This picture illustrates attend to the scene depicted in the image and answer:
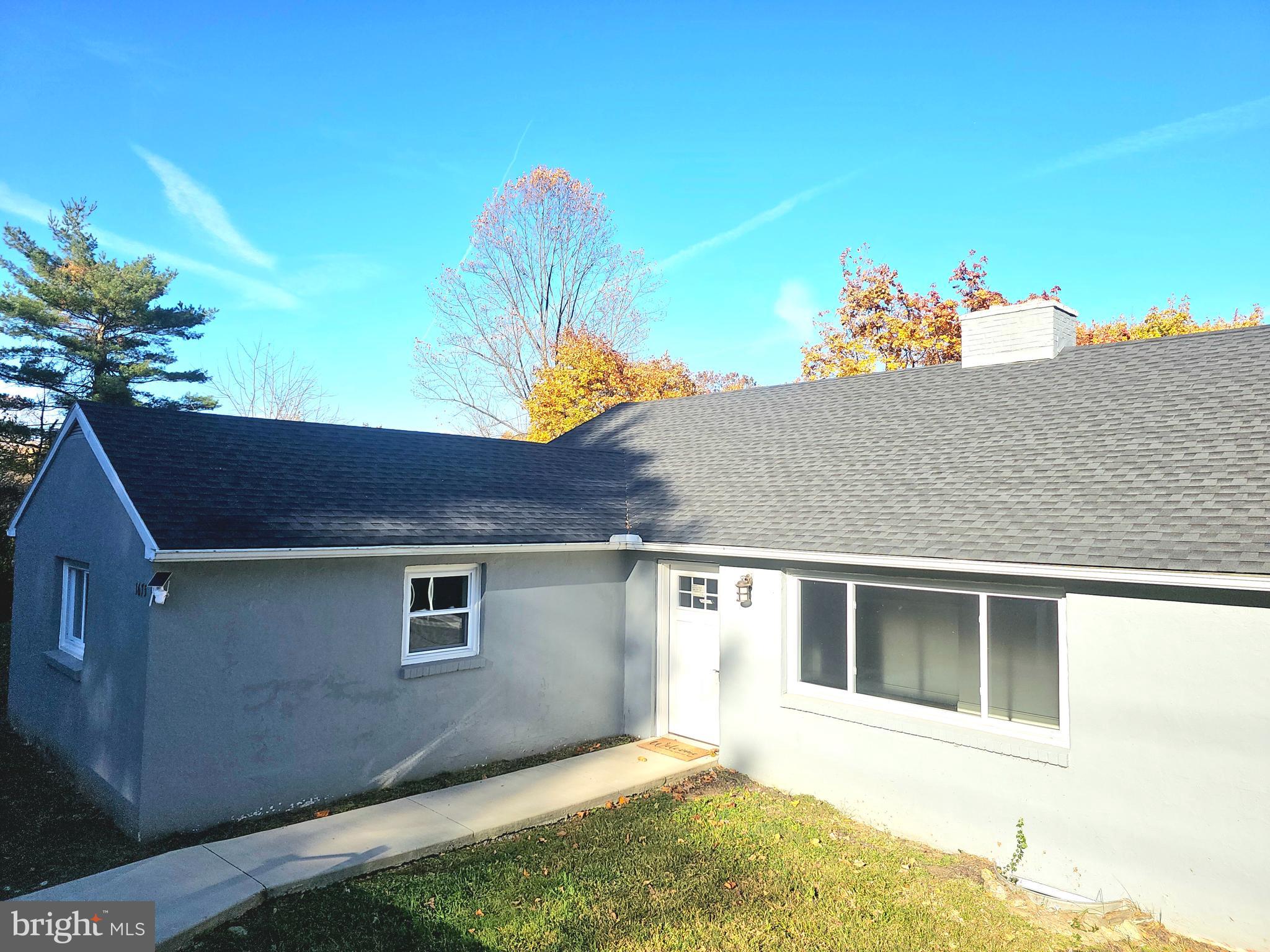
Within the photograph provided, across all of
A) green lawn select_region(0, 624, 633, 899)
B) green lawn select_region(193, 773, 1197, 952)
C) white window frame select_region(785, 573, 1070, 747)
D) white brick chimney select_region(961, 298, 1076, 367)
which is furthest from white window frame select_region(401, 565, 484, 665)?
white brick chimney select_region(961, 298, 1076, 367)

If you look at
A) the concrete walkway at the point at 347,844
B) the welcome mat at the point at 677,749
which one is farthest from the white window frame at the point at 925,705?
the concrete walkway at the point at 347,844

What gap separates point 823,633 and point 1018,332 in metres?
6.44

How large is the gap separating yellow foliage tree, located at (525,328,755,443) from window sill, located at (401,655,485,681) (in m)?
16.1

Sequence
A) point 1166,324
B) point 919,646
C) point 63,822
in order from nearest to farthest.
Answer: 1. point 63,822
2. point 919,646
3. point 1166,324

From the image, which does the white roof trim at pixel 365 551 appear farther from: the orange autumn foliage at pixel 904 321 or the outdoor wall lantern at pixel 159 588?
the orange autumn foliage at pixel 904 321

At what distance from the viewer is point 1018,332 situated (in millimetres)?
11562

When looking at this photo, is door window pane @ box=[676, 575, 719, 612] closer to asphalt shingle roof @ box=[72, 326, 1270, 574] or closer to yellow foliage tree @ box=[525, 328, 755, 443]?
asphalt shingle roof @ box=[72, 326, 1270, 574]

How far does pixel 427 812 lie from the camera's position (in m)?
7.58

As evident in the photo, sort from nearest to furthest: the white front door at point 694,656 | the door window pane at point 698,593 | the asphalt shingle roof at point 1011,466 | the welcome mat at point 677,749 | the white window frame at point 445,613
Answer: the asphalt shingle roof at point 1011,466, the white window frame at point 445,613, the welcome mat at point 677,749, the white front door at point 694,656, the door window pane at point 698,593

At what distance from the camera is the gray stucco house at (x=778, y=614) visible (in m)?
6.12

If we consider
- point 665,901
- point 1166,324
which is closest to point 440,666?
point 665,901

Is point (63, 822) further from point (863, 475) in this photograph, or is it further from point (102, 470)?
point (863, 475)

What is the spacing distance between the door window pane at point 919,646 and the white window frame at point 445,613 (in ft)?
16.0

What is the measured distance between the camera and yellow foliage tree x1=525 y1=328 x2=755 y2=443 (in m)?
26.3
